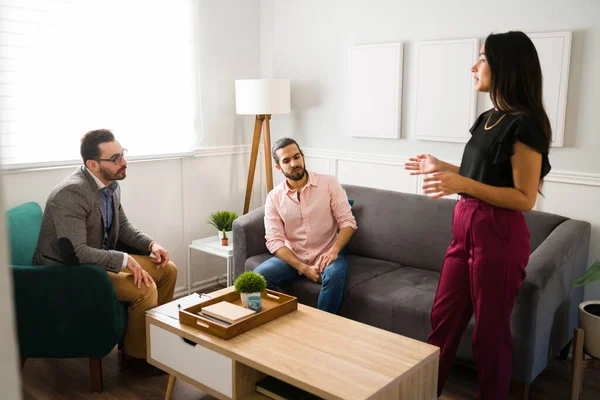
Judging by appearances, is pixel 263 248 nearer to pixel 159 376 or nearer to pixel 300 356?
pixel 159 376

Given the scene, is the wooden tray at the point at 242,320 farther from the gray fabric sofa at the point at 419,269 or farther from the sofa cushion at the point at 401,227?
the sofa cushion at the point at 401,227

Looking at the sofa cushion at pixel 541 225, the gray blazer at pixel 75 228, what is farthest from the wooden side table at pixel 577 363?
the gray blazer at pixel 75 228

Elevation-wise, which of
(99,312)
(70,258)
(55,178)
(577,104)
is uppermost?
(577,104)

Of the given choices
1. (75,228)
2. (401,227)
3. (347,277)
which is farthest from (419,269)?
(75,228)

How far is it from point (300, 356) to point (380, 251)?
1.42 metres

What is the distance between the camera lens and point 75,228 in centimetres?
251

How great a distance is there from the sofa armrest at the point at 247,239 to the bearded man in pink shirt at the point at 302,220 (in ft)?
0.49

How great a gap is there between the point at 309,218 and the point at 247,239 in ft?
1.33

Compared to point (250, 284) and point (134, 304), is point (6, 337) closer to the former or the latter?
point (250, 284)

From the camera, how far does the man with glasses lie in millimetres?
2521

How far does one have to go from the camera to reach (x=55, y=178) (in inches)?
125

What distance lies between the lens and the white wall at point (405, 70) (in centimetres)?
285

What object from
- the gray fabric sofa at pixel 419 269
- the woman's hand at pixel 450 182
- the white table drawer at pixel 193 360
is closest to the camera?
the woman's hand at pixel 450 182

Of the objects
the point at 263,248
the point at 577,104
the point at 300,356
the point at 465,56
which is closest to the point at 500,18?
the point at 465,56
